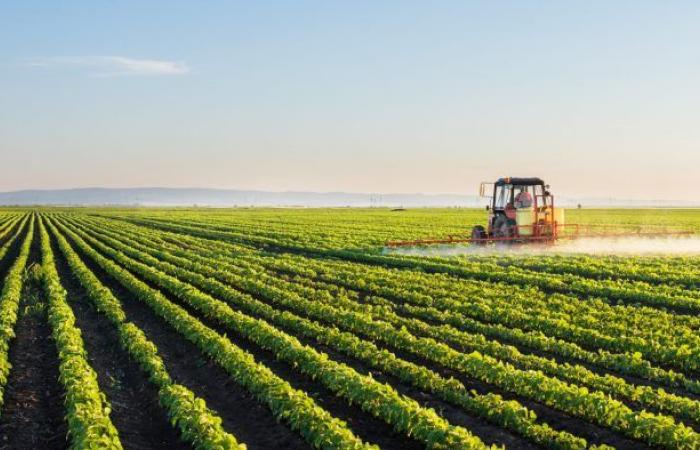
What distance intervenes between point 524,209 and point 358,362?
55.4ft

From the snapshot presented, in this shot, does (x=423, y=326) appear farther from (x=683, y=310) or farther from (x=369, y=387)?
(x=683, y=310)

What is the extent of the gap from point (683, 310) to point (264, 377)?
10.5m

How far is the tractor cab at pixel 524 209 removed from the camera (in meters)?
26.3

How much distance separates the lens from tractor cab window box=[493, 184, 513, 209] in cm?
2652

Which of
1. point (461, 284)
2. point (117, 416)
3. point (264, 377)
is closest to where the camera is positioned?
point (117, 416)

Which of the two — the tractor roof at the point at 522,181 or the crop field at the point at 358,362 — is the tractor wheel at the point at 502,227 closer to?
the tractor roof at the point at 522,181

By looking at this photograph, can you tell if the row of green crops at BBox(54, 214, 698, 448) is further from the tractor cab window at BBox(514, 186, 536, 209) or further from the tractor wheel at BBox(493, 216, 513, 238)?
the tractor cab window at BBox(514, 186, 536, 209)

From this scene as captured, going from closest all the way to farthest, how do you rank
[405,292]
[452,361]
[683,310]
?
[452,361]
[683,310]
[405,292]

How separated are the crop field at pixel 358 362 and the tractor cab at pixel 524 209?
18.6 ft

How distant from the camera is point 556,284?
18.6 metres

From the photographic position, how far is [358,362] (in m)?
11.0

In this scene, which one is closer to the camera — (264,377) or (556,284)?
(264,377)

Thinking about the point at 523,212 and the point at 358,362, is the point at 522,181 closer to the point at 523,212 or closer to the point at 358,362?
the point at 523,212

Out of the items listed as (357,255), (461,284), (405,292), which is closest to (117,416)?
(405,292)
